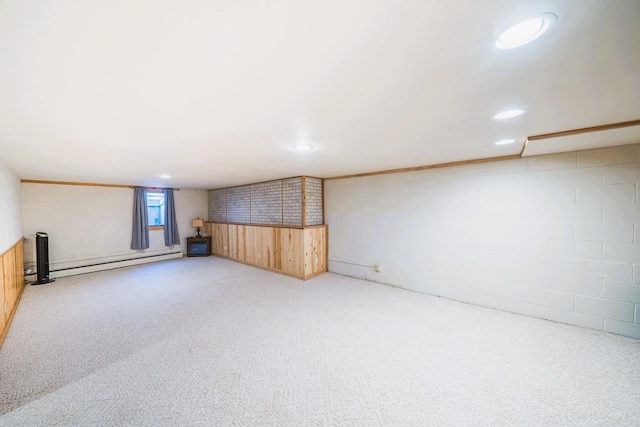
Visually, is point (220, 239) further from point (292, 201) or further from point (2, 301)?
point (2, 301)

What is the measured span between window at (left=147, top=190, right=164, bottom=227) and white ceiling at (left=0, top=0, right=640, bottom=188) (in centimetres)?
473

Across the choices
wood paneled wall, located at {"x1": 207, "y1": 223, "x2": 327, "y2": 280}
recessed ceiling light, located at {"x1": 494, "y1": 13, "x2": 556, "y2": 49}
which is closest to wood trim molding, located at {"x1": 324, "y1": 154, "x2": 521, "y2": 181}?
wood paneled wall, located at {"x1": 207, "y1": 223, "x2": 327, "y2": 280}

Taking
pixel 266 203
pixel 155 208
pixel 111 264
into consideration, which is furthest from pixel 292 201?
pixel 111 264

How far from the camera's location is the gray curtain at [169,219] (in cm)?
673

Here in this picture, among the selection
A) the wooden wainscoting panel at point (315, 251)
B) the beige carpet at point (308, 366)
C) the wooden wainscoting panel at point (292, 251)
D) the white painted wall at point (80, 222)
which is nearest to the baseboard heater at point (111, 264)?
the white painted wall at point (80, 222)

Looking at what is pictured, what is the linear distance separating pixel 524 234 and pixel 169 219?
7870 millimetres

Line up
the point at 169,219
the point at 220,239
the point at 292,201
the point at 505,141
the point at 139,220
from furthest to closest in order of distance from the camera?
1. the point at 220,239
2. the point at 169,219
3. the point at 139,220
4. the point at 292,201
5. the point at 505,141

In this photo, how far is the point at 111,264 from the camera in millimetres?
5770

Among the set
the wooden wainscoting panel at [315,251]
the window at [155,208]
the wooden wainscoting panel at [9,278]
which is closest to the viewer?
the wooden wainscoting panel at [9,278]

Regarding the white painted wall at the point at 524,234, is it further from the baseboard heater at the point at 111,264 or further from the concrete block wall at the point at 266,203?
the baseboard heater at the point at 111,264

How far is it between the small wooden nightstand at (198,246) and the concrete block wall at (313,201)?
395 centimetres

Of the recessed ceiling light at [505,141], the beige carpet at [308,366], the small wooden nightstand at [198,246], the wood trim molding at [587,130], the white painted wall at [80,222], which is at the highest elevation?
the recessed ceiling light at [505,141]

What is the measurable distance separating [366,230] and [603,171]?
124 inches

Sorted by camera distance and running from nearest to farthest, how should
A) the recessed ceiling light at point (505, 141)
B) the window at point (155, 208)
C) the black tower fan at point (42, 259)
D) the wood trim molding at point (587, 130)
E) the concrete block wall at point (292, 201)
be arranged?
the wood trim molding at point (587, 130), the recessed ceiling light at point (505, 141), the black tower fan at point (42, 259), the concrete block wall at point (292, 201), the window at point (155, 208)
